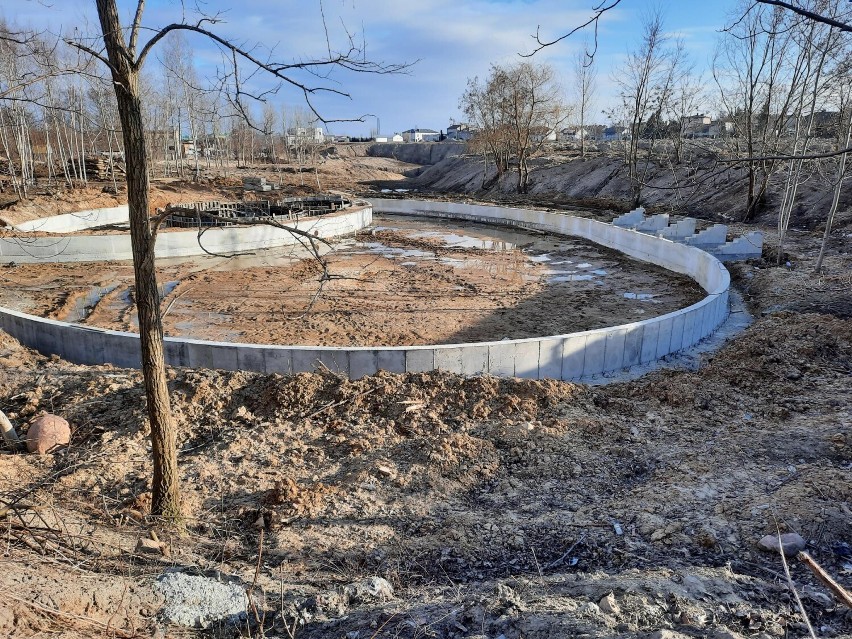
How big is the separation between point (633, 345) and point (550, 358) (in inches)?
66.8

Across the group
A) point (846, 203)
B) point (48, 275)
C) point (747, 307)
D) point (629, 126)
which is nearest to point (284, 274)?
point (48, 275)

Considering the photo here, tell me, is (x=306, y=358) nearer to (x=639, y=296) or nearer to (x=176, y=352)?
(x=176, y=352)

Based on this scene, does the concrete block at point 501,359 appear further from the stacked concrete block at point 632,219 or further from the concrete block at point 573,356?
the stacked concrete block at point 632,219

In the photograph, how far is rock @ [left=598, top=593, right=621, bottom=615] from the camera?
3361 mm

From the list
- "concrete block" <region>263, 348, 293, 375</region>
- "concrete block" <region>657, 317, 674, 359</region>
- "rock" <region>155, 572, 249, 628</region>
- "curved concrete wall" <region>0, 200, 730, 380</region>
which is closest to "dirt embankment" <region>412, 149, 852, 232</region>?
"concrete block" <region>657, 317, 674, 359</region>

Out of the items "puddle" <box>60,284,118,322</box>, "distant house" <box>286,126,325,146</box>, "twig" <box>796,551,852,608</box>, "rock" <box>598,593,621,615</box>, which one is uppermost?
"distant house" <box>286,126,325,146</box>

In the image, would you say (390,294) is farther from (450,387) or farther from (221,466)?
(221,466)

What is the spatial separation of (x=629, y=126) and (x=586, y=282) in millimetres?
18673

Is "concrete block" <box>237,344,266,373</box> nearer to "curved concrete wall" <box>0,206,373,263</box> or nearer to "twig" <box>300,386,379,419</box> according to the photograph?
"twig" <box>300,386,379,419</box>

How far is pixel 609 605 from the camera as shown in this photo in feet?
11.1

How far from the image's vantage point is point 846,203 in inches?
872

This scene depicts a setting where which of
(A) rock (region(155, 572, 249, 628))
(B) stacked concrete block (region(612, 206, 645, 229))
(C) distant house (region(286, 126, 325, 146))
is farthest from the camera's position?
(C) distant house (region(286, 126, 325, 146))

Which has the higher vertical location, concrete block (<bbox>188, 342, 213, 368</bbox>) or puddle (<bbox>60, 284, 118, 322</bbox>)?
concrete block (<bbox>188, 342, 213, 368</bbox>)

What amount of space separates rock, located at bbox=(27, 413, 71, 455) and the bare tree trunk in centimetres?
218
